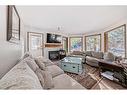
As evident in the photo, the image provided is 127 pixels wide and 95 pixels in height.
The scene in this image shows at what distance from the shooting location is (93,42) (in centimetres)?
754

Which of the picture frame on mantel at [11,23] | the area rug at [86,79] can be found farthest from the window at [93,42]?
the picture frame on mantel at [11,23]

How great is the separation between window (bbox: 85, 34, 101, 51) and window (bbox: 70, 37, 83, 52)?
22.2 inches

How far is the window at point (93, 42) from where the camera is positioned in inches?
275

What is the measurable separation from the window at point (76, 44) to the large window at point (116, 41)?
8.93 feet

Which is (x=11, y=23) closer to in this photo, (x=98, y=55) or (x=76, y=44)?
(x=98, y=55)

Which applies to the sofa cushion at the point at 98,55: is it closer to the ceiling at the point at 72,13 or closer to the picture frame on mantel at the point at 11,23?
the ceiling at the point at 72,13

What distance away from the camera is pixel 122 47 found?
4.55 meters

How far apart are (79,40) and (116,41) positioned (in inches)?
147

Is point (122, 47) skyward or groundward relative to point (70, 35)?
groundward
